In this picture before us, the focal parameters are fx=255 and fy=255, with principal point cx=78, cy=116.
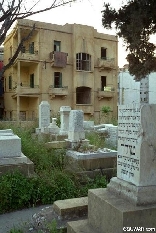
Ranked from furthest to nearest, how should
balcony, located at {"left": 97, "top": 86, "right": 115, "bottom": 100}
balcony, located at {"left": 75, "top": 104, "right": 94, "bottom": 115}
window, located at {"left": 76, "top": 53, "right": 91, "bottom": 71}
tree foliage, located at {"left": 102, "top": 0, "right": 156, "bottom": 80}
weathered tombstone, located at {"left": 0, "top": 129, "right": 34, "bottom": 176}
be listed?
balcony, located at {"left": 97, "top": 86, "right": 115, "bottom": 100}
window, located at {"left": 76, "top": 53, "right": 91, "bottom": 71}
balcony, located at {"left": 75, "top": 104, "right": 94, "bottom": 115}
weathered tombstone, located at {"left": 0, "top": 129, "right": 34, "bottom": 176}
tree foliage, located at {"left": 102, "top": 0, "right": 156, "bottom": 80}

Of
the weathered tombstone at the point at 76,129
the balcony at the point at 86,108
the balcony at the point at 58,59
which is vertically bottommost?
the weathered tombstone at the point at 76,129

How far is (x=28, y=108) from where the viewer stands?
25.4m

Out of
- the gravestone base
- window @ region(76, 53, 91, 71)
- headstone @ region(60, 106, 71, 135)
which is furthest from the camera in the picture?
window @ region(76, 53, 91, 71)

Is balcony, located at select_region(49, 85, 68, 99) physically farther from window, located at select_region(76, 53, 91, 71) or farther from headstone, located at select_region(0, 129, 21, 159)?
headstone, located at select_region(0, 129, 21, 159)

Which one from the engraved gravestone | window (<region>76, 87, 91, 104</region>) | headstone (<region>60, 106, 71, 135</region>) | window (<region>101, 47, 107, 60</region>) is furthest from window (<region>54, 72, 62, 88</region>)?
the engraved gravestone

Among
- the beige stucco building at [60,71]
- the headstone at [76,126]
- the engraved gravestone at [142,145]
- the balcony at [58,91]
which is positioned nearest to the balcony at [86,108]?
the beige stucco building at [60,71]

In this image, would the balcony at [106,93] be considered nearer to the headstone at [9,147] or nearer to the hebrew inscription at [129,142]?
the headstone at [9,147]

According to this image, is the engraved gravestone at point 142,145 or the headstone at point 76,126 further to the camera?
the headstone at point 76,126

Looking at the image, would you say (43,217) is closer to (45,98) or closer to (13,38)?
(45,98)

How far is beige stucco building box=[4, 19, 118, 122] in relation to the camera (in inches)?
928

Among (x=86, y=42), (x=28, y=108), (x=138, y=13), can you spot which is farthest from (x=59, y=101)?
(x=138, y=13)

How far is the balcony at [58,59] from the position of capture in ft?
77.8

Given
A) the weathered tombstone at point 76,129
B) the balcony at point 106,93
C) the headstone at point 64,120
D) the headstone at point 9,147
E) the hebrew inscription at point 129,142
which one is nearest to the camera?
the hebrew inscription at point 129,142

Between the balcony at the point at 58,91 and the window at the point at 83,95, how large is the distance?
8.42 ft
